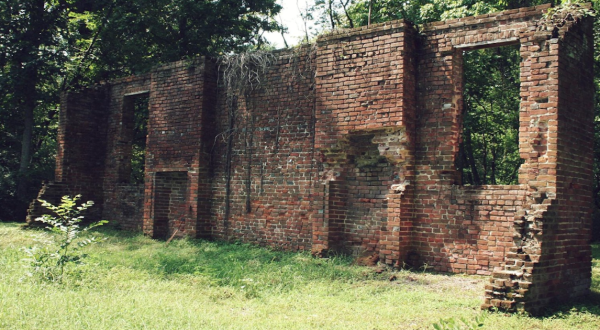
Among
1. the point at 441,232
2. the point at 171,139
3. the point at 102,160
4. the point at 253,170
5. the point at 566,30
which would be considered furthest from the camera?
the point at 102,160

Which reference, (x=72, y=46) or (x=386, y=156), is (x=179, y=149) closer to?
(x=386, y=156)

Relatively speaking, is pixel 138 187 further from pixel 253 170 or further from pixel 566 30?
pixel 566 30

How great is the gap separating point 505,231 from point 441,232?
0.90m

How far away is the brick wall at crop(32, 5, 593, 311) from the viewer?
639 cm

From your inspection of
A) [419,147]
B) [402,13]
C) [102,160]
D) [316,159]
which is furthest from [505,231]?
[102,160]

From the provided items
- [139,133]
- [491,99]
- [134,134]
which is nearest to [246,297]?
[491,99]

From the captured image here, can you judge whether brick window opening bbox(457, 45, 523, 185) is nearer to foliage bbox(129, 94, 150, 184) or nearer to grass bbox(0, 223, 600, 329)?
grass bbox(0, 223, 600, 329)

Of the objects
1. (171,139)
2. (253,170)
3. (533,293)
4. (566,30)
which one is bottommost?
(533,293)

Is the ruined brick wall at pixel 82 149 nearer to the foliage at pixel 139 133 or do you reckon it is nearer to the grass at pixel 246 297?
the foliage at pixel 139 133

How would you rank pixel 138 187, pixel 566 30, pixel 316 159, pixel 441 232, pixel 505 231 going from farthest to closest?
pixel 138 187 < pixel 316 159 < pixel 441 232 < pixel 505 231 < pixel 566 30

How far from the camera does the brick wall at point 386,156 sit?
6391 mm

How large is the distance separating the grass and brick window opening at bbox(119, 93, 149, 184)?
15.3 ft

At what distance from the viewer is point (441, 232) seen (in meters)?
7.36

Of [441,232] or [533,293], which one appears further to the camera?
[441,232]
